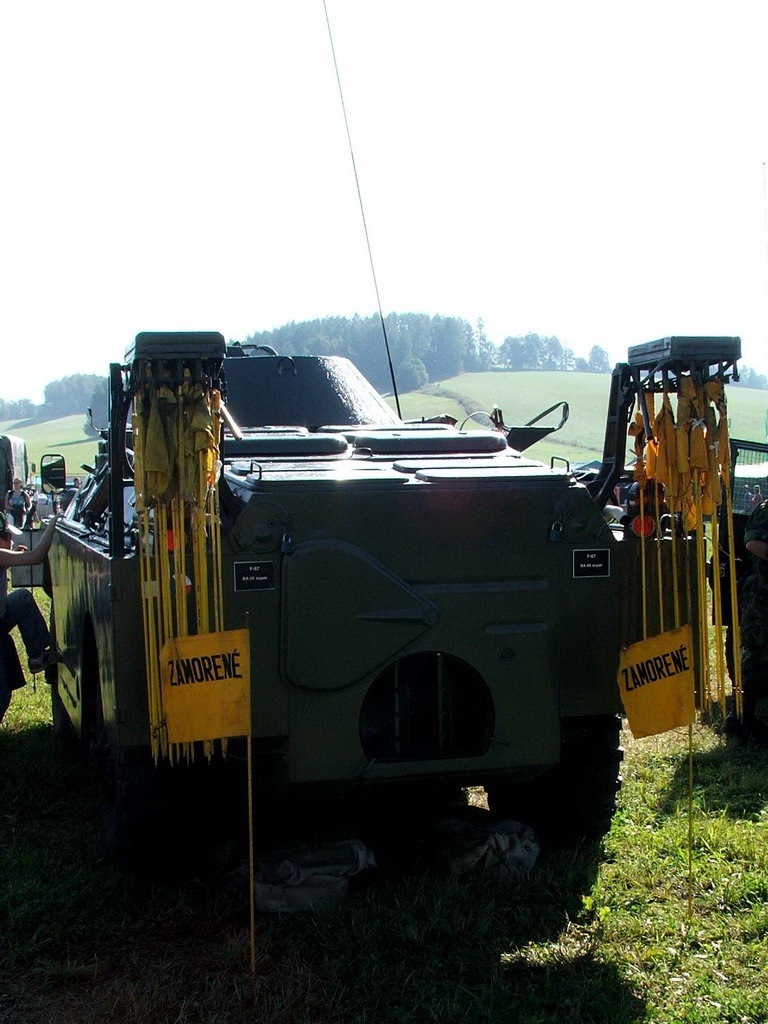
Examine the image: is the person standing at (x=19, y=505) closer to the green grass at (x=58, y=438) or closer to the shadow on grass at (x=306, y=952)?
the shadow on grass at (x=306, y=952)

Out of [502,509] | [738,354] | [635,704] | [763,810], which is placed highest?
[738,354]

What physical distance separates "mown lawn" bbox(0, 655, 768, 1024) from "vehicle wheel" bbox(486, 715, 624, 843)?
13cm

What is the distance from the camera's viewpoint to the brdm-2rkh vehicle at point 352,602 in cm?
446

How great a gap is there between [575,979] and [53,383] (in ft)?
337

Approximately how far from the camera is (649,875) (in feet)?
16.6

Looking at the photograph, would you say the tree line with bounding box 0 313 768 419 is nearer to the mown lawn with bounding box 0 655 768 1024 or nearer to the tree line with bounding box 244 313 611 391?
the tree line with bounding box 244 313 611 391

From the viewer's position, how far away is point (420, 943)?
14.3 feet

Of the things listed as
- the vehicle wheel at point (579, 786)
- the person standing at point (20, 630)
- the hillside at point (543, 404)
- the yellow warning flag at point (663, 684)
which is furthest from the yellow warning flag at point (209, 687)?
the hillside at point (543, 404)

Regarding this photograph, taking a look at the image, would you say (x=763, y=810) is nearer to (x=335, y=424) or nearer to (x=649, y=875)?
(x=649, y=875)

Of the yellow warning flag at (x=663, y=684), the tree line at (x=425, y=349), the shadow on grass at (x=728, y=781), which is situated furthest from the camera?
the tree line at (x=425, y=349)

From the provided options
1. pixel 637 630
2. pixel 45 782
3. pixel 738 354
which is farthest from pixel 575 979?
pixel 45 782

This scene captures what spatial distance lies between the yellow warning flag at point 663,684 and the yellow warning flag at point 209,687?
141 centimetres

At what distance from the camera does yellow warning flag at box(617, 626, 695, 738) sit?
183 inches

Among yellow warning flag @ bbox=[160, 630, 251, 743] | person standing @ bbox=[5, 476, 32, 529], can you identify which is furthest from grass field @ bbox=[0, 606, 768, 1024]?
person standing @ bbox=[5, 476, 32, 529]
